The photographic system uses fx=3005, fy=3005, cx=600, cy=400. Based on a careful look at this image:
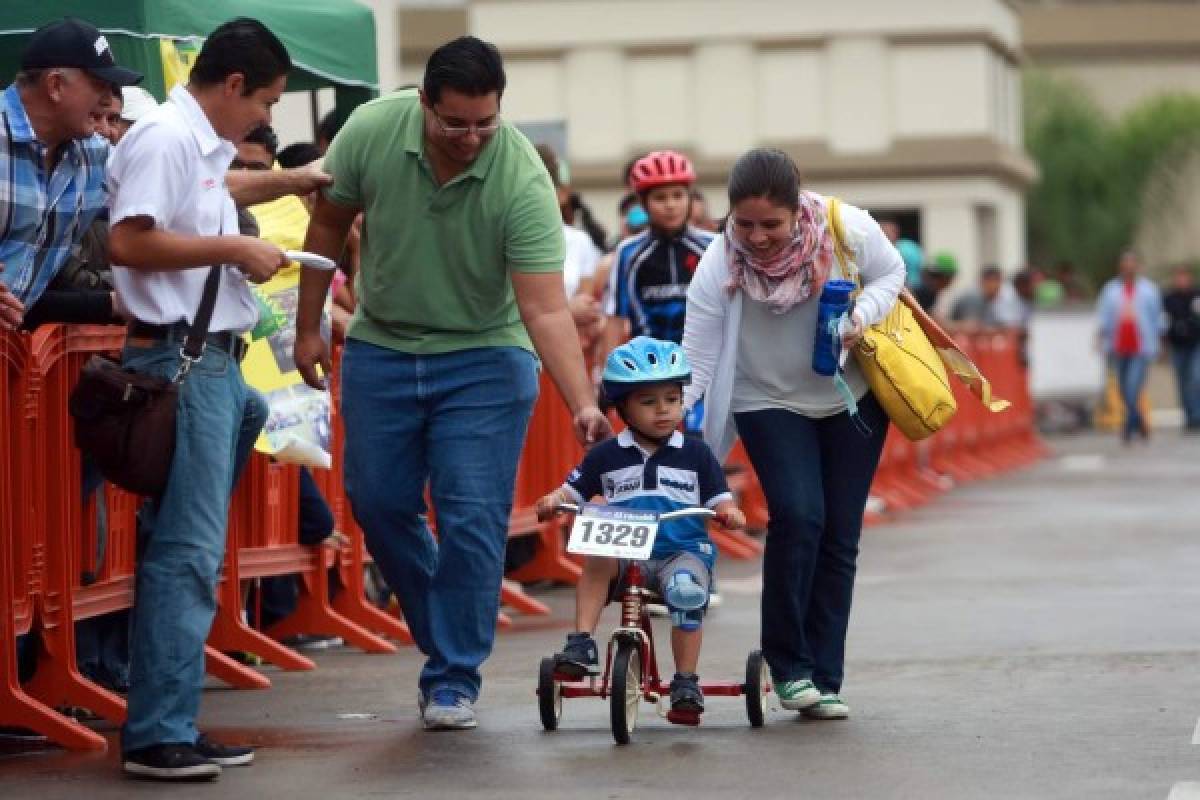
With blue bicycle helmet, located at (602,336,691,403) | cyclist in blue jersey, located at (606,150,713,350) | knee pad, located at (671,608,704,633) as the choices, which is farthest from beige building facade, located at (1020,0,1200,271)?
knee pad, located at (671,608,704,633)

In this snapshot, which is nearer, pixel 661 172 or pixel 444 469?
pixel 444 469

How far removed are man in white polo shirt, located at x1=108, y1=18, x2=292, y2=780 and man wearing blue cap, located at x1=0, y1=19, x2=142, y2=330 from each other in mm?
278

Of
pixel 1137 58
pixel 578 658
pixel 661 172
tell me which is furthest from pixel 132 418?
pixel 1137 58

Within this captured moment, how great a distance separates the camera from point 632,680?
8.52 meters

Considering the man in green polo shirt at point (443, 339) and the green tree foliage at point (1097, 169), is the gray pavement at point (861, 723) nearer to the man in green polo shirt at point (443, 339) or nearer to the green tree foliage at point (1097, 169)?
the man in green polo shirt at point (443, 339)

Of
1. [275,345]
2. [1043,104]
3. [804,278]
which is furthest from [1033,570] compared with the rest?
[1043,104]

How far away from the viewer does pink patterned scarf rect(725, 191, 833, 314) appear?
8.91 m

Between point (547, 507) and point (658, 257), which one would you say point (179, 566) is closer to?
point (547, 507)

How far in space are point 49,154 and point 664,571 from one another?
83.8 inches

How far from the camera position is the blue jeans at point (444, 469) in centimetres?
894

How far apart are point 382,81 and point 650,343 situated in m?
11.3

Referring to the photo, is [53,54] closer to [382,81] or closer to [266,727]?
[266,727]

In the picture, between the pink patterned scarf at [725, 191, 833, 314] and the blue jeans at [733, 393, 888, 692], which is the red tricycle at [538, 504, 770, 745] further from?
the pink patterned scarf at [725, 191, 833, 314]

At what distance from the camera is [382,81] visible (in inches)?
782
